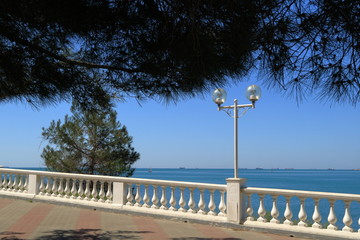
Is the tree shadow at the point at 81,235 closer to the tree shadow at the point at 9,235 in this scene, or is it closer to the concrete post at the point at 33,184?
the tree shadow at the point at 9,235

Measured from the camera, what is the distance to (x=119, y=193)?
945 centimetres

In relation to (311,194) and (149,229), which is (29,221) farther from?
(311,194)

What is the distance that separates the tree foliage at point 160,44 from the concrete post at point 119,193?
4370mm

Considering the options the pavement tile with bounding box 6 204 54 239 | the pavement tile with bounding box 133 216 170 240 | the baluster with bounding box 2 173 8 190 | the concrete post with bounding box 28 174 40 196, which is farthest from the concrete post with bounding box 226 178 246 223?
the baluster with bounding box 2 173 8 190

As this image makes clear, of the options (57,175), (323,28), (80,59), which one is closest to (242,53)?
(323,28)

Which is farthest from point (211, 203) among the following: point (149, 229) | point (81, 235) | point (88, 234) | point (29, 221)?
point (29, 221)

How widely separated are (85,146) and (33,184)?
11.6 metres

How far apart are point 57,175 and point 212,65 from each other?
8.01 metres

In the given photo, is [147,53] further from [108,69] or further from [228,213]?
[228,213]

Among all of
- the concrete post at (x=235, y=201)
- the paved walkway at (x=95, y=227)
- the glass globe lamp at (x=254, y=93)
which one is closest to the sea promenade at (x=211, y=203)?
the concrete post at (x=235, y=201)

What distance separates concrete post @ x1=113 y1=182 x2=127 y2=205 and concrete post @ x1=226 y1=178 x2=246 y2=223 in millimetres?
2871

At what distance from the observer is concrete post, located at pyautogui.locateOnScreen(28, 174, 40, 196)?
11023mm

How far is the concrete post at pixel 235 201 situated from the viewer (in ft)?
25.2

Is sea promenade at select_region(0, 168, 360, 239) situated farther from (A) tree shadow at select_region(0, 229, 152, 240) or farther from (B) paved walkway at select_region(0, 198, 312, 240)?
(A) tree shadow at select_region(0, 229, 152, 240)
